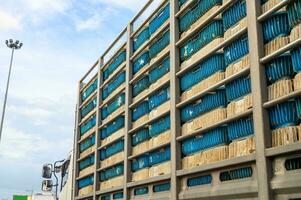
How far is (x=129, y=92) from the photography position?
11.6 meters

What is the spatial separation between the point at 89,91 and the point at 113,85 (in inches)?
126

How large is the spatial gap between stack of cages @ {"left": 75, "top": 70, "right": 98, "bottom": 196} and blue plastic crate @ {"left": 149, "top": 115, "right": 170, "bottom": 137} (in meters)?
4.72

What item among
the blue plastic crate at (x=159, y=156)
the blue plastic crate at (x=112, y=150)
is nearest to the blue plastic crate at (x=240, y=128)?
the blue plastic crate at (x=159, y=156)

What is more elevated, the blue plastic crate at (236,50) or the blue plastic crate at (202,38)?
the blue plastic crate at (202,38)

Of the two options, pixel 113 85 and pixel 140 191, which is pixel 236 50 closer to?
pixel 140 191

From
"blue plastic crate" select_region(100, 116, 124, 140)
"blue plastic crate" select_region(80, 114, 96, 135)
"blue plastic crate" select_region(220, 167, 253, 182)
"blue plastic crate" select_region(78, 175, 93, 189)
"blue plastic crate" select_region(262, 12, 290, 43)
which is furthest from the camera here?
"blue plastic crate" select_region(80, 114, 96, 135)

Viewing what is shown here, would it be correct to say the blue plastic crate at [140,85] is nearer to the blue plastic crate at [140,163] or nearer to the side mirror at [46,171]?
the blue plastic crate at [140,163]

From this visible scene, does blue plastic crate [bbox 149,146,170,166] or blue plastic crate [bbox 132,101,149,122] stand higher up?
blue plastic crate [bbox 132,101,149,122]

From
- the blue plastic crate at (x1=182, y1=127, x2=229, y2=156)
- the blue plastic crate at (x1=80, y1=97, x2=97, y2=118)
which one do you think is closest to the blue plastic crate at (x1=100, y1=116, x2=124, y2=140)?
the blue plastic crate at (x1=80, y1=97, x2=97, y2=118)

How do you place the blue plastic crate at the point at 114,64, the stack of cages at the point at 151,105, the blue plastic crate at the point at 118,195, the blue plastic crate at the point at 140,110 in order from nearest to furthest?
the stack of cages at the point at 151,105
the blue plastic crate at the point at 140,110
the blue plastic crate at the point at 118,195
the blue plastic crate at the point at 114,64

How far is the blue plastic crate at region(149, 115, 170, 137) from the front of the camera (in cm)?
917

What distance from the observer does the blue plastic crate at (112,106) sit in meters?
12.4

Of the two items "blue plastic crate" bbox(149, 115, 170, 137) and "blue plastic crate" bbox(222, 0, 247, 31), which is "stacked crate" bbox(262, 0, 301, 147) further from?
"blue plastic crate" bbox(149, 115, 170, 137)

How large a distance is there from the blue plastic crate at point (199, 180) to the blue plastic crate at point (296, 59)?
8.25ft
